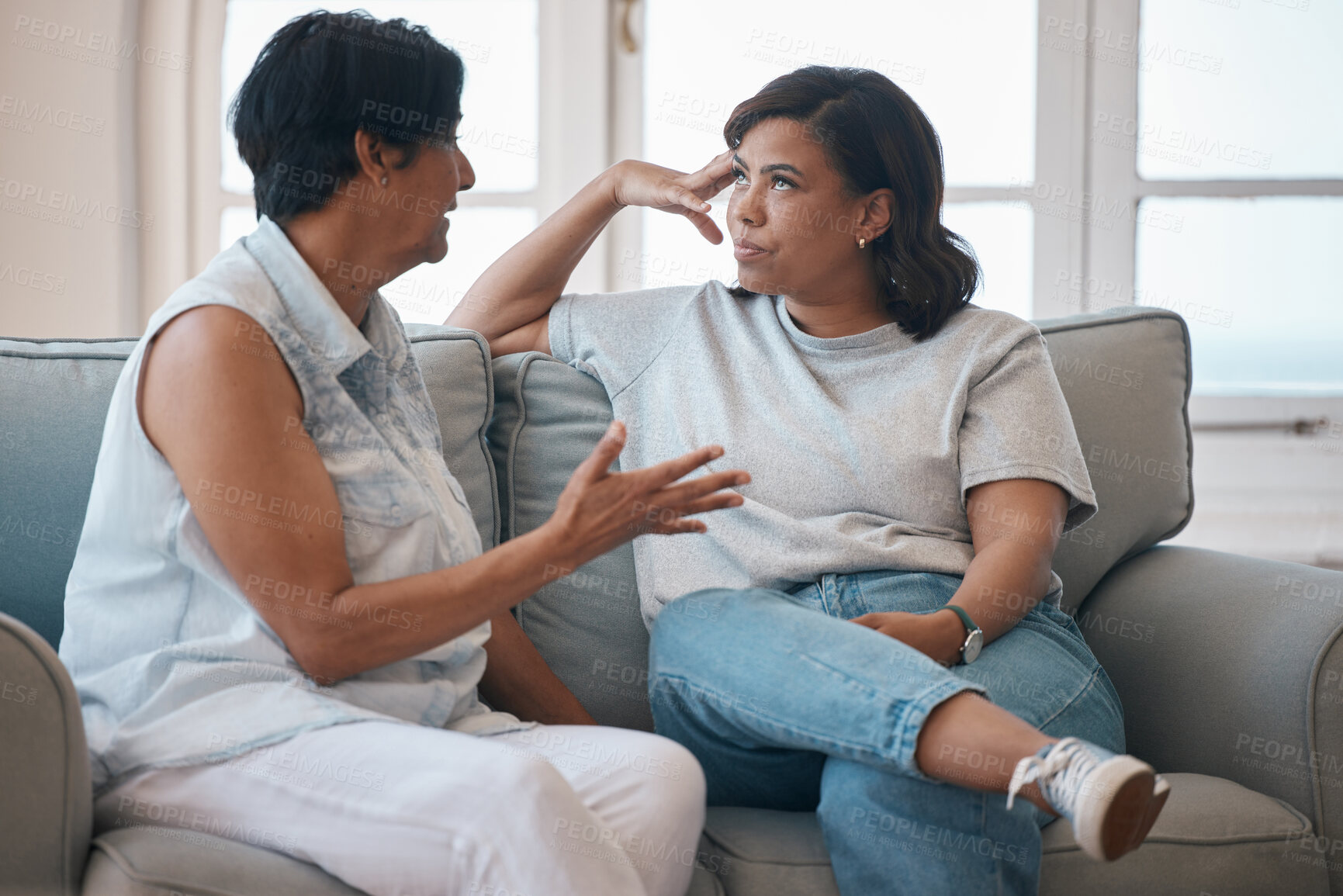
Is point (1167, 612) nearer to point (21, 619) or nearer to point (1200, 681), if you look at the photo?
point (1200, 681)

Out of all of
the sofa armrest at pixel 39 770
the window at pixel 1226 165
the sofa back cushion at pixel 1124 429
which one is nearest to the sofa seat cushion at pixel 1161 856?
the sofa back cushion at pixel 1124 429

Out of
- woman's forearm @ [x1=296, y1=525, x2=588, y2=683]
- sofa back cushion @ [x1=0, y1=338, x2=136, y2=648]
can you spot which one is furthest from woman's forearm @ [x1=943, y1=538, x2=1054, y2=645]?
sofa back cushion @ [x1=0, y1=338, x2=136, y2=648]

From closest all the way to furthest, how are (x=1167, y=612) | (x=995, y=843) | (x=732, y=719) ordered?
(x=995, y=843)
(x=732, y=719)
(x=1167, y=612)

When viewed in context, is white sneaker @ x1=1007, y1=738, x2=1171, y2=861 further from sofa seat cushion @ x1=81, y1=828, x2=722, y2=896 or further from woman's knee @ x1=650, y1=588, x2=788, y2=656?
sofa seat cushion @ x1=81, y1=828, x2=722, y2=896

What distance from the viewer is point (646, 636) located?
4.98 feet

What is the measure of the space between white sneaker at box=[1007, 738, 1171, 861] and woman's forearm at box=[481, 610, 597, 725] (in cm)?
58

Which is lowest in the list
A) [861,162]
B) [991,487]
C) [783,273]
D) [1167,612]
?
[1167,612]

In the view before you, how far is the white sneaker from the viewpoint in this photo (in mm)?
915

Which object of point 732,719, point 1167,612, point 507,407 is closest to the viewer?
point 732,719

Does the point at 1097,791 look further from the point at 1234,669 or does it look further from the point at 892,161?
the point at 892,161

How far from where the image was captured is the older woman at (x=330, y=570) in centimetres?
92

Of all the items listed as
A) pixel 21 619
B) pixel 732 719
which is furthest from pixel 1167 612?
pixel 21 619

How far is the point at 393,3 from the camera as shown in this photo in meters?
2.69

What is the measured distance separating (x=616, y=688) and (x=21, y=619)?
2.51 feet
